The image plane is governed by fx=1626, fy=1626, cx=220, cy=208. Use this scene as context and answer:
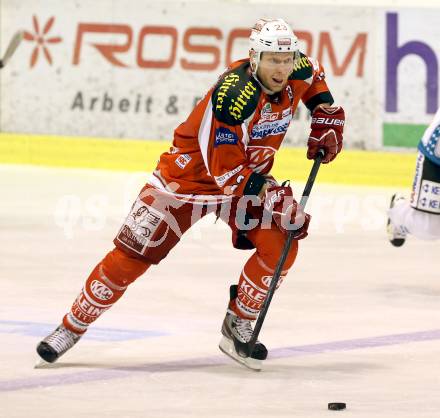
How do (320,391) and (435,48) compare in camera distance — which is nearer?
(320,391)

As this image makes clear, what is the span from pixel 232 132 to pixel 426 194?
4.97 ft

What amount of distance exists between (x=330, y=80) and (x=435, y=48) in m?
0.83

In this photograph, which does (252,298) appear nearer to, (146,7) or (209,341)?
(209,341)

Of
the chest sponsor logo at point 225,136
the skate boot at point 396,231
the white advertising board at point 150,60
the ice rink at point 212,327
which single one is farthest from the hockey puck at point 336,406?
the white advertising board at point 150,60

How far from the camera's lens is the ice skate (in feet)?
17.8

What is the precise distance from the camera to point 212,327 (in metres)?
6.29

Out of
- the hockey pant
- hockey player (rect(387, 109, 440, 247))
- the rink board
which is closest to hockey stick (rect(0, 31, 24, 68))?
the rink board

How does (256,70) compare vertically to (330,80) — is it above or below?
above

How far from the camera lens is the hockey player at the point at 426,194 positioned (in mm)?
6445

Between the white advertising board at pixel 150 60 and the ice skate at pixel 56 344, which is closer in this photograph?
the ice skate at pixel 56 344

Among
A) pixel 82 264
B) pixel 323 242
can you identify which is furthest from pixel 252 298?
pixel 323 242

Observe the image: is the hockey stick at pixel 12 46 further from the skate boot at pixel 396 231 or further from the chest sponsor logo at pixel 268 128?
the chest sponsor logo at pixel 268 128

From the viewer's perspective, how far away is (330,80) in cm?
1245

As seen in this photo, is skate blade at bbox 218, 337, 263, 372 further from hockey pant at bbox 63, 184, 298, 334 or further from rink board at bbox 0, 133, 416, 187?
rink board at bbox 0, 133, 416, 187
